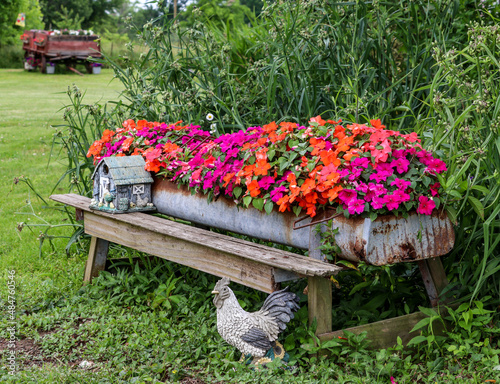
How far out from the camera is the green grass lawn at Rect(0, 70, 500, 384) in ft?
8.04

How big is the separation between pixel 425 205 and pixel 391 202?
0.52 ft

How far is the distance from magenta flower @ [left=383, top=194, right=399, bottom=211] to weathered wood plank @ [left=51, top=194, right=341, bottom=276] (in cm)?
33

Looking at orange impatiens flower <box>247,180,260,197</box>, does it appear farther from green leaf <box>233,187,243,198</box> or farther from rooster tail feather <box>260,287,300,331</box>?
rooster tail feather <box>260,287,300,331</box>

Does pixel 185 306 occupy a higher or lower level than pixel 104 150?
lower

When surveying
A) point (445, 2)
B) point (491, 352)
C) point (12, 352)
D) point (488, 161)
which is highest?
point (445, 2)

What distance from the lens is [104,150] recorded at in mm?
3793

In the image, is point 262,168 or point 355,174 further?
point 262,168

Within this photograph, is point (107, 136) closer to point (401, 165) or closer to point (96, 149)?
point (96, 149)

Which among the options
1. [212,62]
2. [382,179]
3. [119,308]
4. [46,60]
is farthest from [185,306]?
[46,60]

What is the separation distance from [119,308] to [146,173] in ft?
2.61

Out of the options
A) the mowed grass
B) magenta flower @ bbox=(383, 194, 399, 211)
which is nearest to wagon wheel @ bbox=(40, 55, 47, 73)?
the mowed grass

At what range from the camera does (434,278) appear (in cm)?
267

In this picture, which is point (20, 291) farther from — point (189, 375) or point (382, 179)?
point (382, 179)

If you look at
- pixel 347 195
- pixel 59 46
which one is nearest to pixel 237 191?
pixel 347 195
